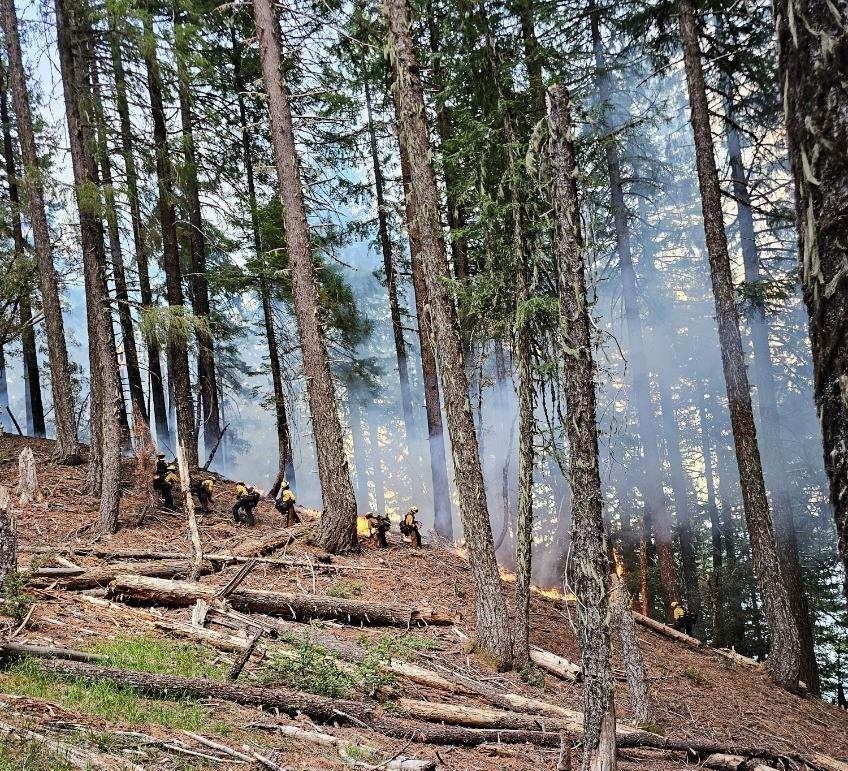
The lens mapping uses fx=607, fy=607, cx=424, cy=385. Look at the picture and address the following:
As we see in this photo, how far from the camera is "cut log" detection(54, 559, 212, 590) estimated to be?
8.17 m

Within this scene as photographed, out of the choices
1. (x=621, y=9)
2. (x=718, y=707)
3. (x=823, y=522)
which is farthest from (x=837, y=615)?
(x=621, y=9)

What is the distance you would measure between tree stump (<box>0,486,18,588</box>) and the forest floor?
360 millimetres

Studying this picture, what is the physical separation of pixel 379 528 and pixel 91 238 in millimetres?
7608

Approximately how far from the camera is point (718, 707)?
8.69 metres

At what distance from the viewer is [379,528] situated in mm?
12195

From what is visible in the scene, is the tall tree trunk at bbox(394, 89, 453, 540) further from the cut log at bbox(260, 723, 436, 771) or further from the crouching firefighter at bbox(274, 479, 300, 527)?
the cut log at bbox(260, 723, 436, 771)

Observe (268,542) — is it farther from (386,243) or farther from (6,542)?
(386,243)

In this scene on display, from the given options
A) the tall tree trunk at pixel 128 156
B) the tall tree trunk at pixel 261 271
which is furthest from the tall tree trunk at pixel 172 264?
the tall tree trunk at pixel 261 271

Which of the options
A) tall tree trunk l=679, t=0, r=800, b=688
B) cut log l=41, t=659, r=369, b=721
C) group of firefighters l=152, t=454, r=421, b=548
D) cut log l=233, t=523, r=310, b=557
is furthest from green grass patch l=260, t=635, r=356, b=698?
tall tree trunk l=679, t=0, r=800, b=688

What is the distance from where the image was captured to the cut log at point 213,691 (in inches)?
199

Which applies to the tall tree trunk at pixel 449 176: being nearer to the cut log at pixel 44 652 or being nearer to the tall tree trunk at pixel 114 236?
the tall tree trunk at pixel 114 236

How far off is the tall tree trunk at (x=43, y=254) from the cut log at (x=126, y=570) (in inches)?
325

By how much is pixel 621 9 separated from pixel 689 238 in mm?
18551

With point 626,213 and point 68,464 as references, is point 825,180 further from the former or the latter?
point 626,213
